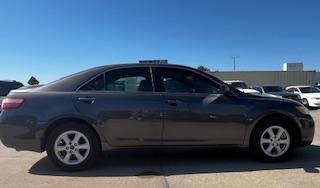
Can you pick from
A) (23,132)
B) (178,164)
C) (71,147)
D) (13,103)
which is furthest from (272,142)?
(13,103)

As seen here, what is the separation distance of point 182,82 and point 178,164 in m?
1.30

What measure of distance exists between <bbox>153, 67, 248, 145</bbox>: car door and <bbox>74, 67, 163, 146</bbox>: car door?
0.18 metres

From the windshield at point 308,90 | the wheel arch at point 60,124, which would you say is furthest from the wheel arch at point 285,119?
the windshield at point 308,90

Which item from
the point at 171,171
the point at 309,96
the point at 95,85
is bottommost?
the point at 171,171

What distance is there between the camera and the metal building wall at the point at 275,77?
228 ft

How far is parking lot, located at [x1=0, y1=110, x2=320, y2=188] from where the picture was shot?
20.3 ft

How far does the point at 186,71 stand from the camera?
7.50m

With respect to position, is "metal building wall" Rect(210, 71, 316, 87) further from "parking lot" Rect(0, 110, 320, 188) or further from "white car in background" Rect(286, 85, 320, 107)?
"parking lot" Rect(0, 110, 320, 188)

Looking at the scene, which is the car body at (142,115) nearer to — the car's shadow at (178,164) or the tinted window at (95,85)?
the tinted window at (95,85)

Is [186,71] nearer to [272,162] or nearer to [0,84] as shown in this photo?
[272,162]

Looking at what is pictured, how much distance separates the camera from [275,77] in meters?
70.4

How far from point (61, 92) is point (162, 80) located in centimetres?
157

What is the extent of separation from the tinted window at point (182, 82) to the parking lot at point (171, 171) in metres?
1.18

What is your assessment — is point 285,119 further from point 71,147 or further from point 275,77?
point 275,77
